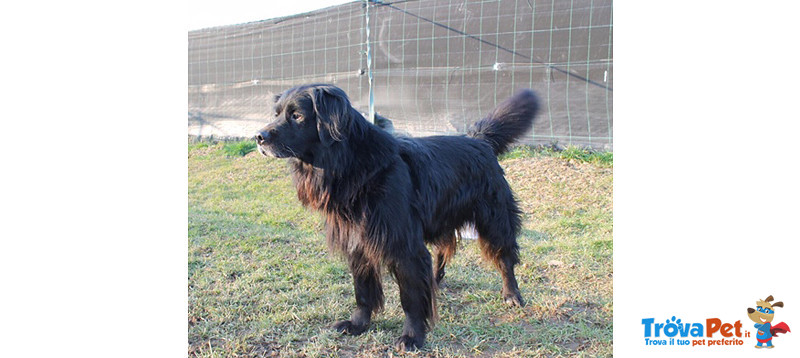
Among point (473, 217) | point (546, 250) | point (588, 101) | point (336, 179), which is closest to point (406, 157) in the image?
point (336, 179)

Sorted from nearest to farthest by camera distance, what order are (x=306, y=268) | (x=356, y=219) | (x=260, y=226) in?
(x=356, y=219)
(x=306, y=268)
(x=260, y=226)

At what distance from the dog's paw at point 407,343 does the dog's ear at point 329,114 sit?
4.02 feet

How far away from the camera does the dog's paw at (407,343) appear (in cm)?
285

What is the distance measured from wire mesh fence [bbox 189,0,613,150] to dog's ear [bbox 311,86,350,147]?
4.14 meters

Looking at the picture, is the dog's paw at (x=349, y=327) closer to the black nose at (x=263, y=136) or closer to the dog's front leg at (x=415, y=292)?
the dog's front leg at (x=415, y=292)

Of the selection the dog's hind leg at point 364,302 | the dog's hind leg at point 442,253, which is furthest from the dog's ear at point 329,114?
the dog's hind leg at point 442,253

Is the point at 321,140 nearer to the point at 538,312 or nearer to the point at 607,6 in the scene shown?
the point at 538,312

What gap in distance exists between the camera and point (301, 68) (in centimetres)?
884

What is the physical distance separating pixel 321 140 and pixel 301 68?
6.61 metres

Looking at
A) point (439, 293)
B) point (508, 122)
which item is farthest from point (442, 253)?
point (508, 122)

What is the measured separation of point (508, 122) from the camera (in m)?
3.86

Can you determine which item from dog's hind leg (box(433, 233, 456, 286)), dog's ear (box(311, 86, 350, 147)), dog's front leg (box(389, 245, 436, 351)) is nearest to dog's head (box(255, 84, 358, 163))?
dog's ear (box(311, 86, 350, 147))

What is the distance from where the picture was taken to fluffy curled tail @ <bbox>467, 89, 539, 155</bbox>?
385 cm
